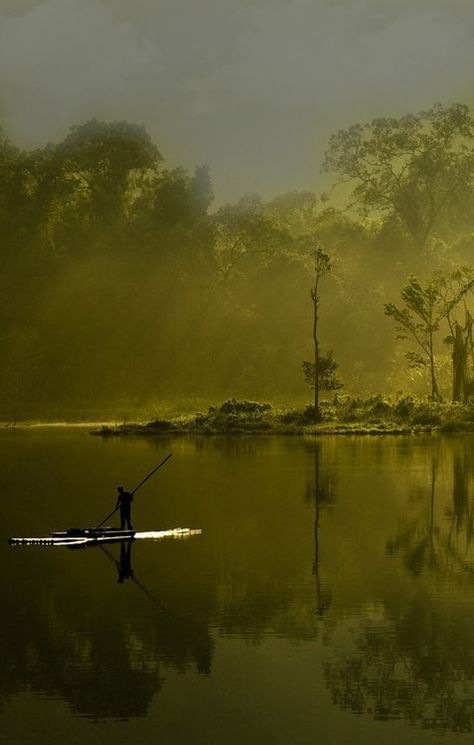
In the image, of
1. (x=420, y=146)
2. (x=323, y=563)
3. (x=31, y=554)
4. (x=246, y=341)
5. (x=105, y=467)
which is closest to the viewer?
(x=323, y=563)

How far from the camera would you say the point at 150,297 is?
11619 cm

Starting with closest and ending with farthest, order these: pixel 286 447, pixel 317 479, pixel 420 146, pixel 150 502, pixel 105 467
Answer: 1. pixel 150 502
2. pixel 317 479
3. pixel 105 467
4. pixel 286 447
5. pixel 420 146

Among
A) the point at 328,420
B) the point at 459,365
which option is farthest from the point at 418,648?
the point at 459,365

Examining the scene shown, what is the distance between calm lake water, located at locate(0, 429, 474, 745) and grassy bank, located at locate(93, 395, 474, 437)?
1302 inches

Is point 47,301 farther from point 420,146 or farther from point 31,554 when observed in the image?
point 31,554

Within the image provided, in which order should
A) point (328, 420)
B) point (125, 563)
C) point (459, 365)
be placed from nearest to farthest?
point (125, 563), point (328, 420), point (459, 365)

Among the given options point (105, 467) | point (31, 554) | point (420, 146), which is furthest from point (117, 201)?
point (31, 554)

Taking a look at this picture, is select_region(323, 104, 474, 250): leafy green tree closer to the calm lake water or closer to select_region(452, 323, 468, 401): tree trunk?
select_region(452, 323, 468, 401): tree trunk

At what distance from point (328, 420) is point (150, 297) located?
34106 millimetres

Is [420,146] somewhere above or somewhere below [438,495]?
above

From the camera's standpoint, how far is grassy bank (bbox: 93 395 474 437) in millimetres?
82750

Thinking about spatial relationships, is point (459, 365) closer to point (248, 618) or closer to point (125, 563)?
point (125, 563)

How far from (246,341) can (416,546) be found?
80020 millimetres

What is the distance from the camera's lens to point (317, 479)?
5088 cm
